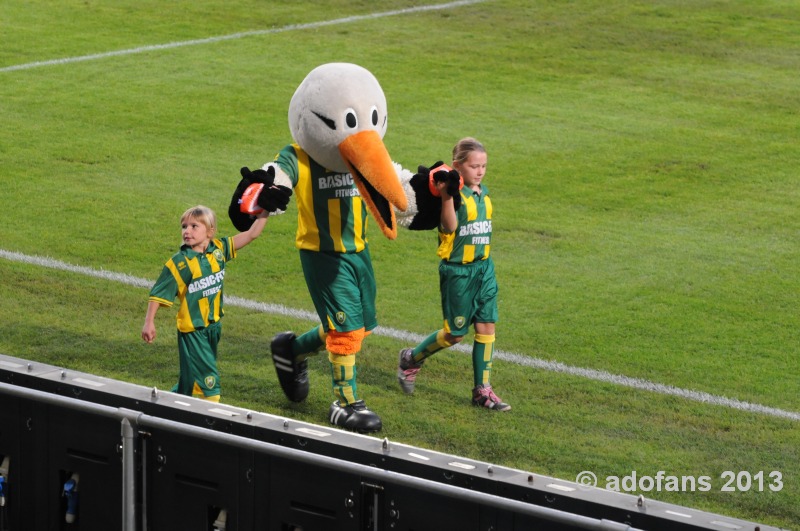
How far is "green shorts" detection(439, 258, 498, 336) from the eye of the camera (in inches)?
292

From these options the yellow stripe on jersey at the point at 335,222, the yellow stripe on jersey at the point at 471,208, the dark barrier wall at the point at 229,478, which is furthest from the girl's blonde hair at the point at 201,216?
the dark barrier wall at the point at 229,478

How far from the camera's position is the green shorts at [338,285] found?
22.7 feet

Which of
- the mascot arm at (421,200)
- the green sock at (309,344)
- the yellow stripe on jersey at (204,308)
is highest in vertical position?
the mascot arm at (421,200)

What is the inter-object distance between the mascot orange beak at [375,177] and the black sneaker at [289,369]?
1171mm

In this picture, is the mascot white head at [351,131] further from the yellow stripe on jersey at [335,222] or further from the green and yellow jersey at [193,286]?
the green and yellow jersey at [193,286]

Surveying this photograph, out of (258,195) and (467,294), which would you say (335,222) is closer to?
(258,195)

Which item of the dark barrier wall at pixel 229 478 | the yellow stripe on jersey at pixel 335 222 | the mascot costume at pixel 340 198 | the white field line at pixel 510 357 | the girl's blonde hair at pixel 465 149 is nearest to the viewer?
the dark barrier wall at pixel 229 478

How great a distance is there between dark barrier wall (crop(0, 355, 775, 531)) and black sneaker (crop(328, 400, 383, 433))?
2.45m

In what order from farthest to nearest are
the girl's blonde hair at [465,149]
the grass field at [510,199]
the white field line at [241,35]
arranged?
the white field line at [241,35] < the grass field at [510,199] < the girl's blonde hair at [465,149]

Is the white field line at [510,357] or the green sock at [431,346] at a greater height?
the green sock at [431,346]

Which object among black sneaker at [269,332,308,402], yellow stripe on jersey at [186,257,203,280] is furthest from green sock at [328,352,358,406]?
yellow stripe on jersey at [186,257,203,280]

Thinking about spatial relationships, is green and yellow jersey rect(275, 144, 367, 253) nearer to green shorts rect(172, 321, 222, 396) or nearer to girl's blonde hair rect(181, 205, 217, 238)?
girl's blonde hair rect(181, 205, 217, 238)

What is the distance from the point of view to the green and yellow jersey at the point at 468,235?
7367 mm

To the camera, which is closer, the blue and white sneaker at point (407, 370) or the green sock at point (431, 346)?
the green sock at point (431, 346)
